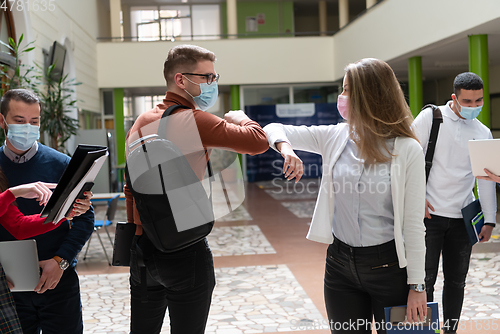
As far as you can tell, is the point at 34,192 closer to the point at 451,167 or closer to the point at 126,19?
the point at 451,167

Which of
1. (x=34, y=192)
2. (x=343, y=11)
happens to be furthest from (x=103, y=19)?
(x=34, y=192)

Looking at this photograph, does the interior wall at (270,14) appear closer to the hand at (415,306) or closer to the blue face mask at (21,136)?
the blue face mask at (21,136)

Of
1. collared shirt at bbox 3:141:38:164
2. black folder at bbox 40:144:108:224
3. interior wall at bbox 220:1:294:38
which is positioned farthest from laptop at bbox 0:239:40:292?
interior wall at bbox 220:1:294:38

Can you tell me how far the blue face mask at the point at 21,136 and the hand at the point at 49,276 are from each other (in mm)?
532

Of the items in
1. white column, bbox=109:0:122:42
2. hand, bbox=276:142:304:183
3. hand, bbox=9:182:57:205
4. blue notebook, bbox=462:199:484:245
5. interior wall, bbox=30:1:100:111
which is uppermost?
white column, bbox=109:0:122:42

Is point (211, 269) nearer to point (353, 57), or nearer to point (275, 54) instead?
point (353, 57)

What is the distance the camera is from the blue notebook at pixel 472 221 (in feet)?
9.41

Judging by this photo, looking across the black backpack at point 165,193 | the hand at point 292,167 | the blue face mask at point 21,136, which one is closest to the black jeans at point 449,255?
the hand at point 292,167

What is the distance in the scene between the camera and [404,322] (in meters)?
1.79

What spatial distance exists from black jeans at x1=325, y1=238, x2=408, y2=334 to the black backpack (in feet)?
2.06

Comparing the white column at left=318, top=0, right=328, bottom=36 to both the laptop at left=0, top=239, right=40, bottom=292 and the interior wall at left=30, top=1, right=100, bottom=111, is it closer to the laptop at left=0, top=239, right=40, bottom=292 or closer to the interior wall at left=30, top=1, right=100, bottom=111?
the interior wall at left=30, top=1, right=100, bottom=111

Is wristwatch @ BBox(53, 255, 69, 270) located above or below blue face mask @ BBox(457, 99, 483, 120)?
below

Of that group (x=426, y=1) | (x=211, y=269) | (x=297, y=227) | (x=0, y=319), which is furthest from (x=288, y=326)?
(x=426, y=1)

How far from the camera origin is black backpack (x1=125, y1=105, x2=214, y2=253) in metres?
1.59
